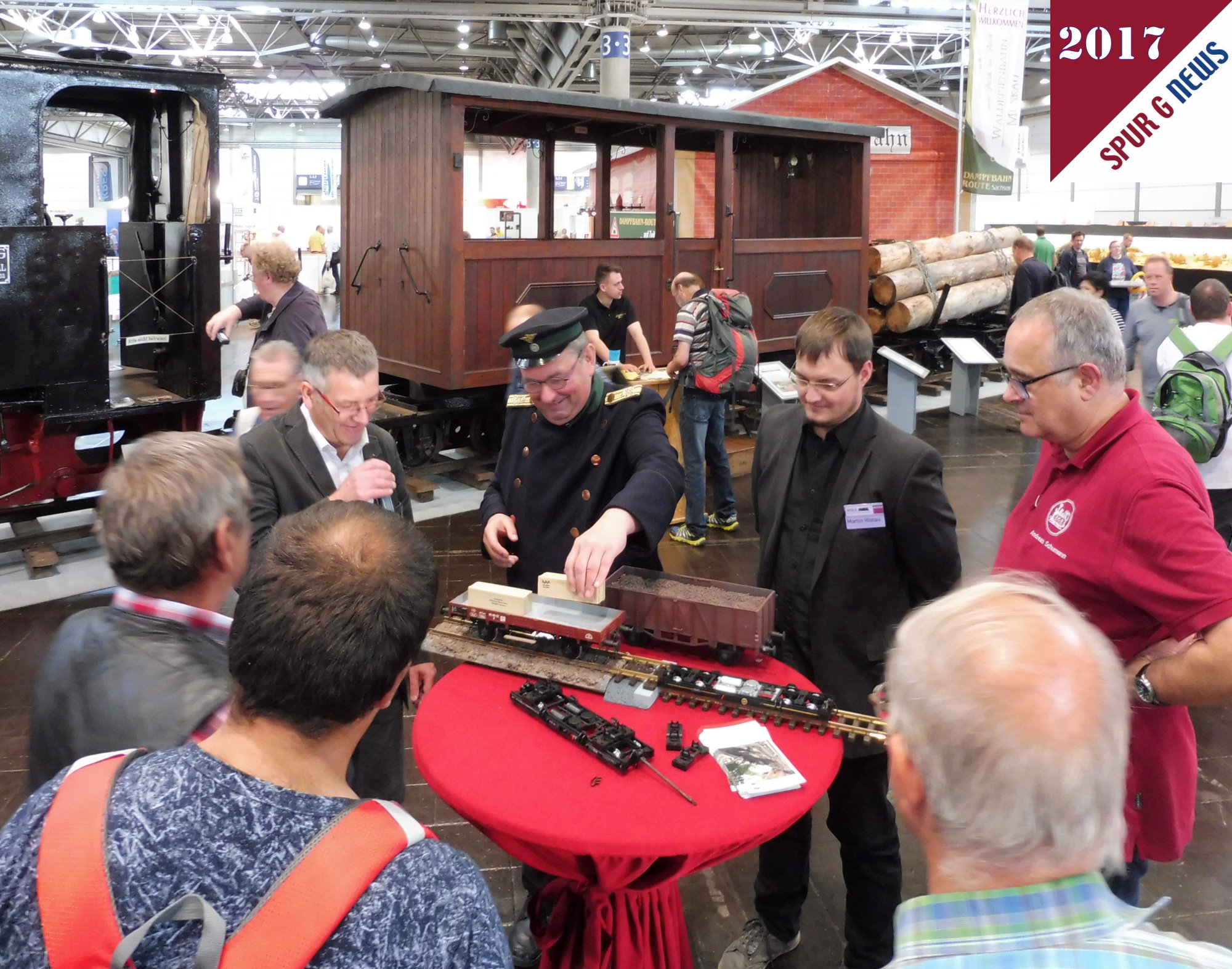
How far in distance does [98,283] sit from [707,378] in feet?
13.4

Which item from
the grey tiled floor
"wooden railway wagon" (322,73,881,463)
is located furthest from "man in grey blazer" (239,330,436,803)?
"wooden railway wagon" (322,73,881,463)

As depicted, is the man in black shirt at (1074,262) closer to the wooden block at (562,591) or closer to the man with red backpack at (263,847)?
the wooden block at (562,591)

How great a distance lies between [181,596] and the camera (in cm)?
177

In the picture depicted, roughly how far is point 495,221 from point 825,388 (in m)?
25.6

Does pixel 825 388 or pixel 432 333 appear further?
pixel 432 333

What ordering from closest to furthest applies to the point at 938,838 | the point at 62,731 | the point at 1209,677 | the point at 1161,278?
1. the point at 938,838
2. the point at 62,731
3. the point at 1209,677
4. the point at 1161,278

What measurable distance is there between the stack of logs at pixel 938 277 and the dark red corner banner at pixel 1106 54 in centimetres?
529

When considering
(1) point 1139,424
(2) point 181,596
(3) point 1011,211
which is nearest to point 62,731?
(2) point 181,596

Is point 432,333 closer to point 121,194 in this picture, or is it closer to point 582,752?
point 582,752

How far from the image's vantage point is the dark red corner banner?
7.31m

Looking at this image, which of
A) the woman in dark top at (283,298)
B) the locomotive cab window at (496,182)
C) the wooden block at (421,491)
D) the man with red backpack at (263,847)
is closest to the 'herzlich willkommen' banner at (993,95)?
the wooden block at (421,491)

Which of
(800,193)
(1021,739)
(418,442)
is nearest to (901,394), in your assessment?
(800,193)

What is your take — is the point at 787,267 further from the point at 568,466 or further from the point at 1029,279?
the point at 568,466

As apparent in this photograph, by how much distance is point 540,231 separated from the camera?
1038cm
